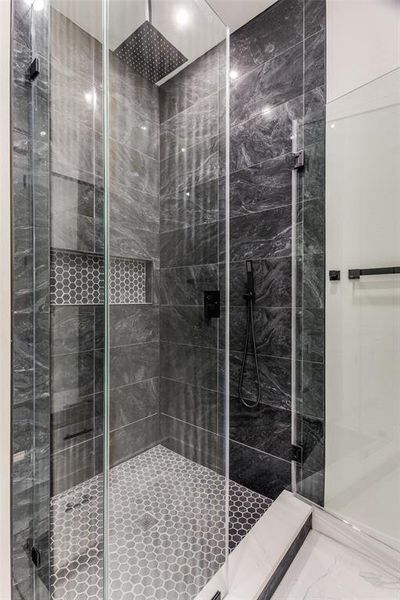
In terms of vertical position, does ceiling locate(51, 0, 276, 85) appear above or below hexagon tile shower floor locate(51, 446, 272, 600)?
above

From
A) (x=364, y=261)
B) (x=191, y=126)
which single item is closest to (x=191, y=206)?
(x=191, y=126)

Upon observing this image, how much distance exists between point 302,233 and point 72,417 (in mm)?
1468

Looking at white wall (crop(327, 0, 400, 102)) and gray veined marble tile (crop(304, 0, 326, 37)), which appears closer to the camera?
white wall (crop(327, 0, 400, 102))

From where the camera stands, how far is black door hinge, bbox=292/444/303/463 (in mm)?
1642

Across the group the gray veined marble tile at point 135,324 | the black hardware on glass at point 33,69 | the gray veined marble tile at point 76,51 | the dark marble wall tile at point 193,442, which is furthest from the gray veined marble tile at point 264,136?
the dark marble wall tile at point 193,442

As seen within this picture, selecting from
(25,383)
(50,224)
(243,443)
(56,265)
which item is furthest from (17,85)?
(243,443)

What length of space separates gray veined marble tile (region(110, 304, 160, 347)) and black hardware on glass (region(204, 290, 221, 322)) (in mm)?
487

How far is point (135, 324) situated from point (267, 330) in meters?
0.82

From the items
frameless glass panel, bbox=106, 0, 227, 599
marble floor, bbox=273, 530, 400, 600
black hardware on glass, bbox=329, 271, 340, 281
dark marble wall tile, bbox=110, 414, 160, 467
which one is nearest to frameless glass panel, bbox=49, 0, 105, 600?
frameless glass panel, bbox=106, 0, 227, 599

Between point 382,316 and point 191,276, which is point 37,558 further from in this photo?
point 382,316

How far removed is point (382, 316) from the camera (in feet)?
4.53

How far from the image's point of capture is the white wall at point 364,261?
52.9 inches

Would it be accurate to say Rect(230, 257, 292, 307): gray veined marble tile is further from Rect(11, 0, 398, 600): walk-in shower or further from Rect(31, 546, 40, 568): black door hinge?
Rect(31, 546, 40, 568): black door hinge

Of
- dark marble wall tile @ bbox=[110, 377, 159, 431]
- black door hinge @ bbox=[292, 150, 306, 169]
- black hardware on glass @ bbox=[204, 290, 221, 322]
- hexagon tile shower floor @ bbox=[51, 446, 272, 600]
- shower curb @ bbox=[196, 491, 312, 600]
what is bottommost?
shower curb @ bbox=[196, 491, 312, 600]
